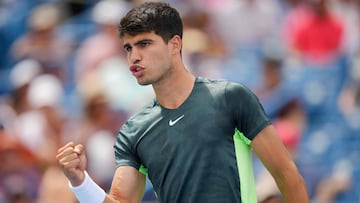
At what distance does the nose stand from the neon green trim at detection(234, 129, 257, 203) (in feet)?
2.03

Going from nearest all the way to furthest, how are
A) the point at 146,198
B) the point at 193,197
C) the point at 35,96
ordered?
the point at 193,197
the point at 146,198
the point at 35,96

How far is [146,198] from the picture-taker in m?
8.65

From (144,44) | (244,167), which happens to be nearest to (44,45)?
(144,44)

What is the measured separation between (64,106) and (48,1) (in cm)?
163

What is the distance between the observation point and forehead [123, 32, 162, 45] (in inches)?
203

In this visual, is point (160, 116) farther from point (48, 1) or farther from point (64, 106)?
point (48, 1)

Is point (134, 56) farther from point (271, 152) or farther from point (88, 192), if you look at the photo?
point (271, 152)

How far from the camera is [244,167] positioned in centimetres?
514

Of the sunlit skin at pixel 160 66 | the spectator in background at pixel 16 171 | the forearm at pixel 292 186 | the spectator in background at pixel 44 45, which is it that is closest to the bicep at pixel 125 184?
the sunlit skin at pixel 160 66

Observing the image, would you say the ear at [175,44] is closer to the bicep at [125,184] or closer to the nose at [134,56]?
the nose at [134,56]

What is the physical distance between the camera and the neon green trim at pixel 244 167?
202 inches

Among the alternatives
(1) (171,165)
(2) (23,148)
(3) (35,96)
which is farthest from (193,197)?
(3) (35,96)

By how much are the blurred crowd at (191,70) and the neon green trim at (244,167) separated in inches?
120

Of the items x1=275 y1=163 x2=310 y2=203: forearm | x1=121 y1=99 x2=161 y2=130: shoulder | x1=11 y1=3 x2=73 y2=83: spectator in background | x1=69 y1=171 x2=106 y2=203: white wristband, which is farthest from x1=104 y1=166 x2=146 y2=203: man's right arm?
x1=11 y1=3 x2=73 y2=83: spectator in background
